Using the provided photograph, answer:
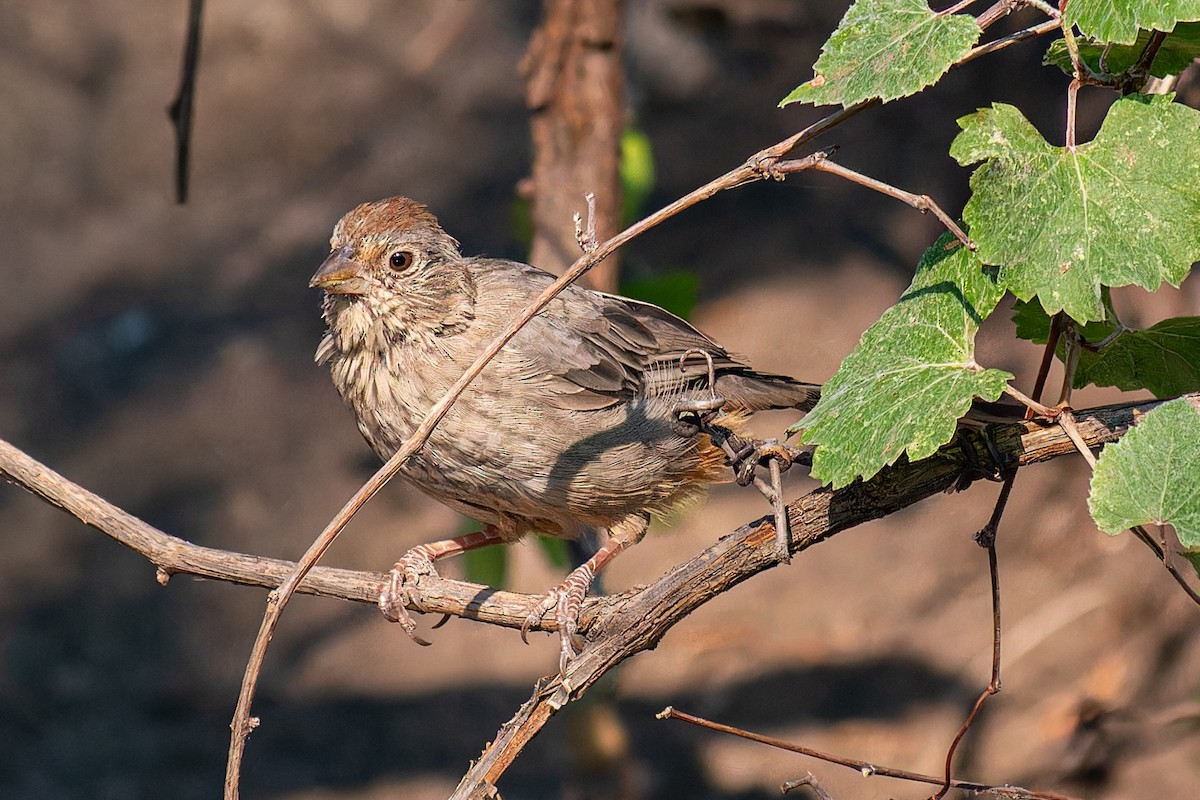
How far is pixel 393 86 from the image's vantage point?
24.4 ft

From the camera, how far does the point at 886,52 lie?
7.63 ft

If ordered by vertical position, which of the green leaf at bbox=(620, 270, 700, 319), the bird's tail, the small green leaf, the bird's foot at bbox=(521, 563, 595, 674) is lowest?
the bird's foot at bbox=(521, 563, 595, 674)

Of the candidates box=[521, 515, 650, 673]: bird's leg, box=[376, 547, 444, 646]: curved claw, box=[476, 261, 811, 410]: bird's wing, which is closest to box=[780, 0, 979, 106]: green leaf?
box=[521, 515, 650, 673]: bird's leg

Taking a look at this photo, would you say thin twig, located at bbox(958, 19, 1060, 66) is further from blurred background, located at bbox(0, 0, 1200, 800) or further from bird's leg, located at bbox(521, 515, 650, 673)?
blurred background, located at bbox(0, 0, 1200, 800)

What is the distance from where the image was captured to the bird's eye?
13.1 feet

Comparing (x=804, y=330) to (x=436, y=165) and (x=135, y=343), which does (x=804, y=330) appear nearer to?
(x=436, y=165)

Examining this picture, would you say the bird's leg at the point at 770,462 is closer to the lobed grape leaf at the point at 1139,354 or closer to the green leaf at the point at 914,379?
the green leaf at the point at 914,379

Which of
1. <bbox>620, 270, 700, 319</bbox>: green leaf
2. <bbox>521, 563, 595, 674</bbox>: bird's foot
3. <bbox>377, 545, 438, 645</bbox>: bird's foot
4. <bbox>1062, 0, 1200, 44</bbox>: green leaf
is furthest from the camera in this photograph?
<bbox>620, 270, 700, 319</bbox>: green leaf

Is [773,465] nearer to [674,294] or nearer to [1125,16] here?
[1125,16]

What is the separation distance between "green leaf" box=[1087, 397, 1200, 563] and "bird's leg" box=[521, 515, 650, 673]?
122 cm

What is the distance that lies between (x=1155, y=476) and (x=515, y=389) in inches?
83.7

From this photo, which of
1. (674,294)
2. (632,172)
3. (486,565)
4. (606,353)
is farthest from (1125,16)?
(632,172)

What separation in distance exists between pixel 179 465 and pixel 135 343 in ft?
2.67

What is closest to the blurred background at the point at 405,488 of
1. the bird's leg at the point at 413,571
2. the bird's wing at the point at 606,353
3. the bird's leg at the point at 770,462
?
the bird's wing at the point at 606,353
